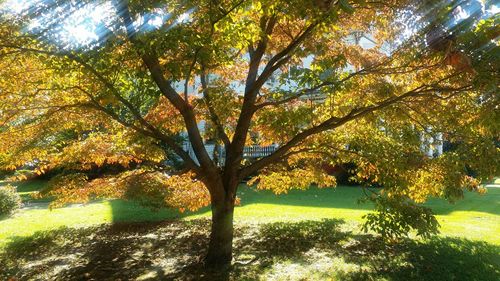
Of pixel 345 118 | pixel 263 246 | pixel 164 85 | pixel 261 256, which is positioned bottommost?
pixel 261 256

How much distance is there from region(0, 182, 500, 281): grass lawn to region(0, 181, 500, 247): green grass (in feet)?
0.11

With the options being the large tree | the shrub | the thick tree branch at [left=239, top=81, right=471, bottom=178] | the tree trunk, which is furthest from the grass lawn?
the thick tree branch at [left=239, top=81, right=471, bottom=178]

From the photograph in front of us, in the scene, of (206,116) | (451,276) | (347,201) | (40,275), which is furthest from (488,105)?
(347,201)

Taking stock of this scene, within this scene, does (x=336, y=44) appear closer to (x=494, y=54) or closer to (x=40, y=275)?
(x=494, y=54)

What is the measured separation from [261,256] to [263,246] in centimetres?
82

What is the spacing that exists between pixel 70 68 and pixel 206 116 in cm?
326

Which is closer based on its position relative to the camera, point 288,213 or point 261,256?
point 261,256

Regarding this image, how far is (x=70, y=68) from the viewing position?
5844 mm

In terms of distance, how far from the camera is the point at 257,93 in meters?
8.02

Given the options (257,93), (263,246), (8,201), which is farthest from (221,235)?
(8,201)

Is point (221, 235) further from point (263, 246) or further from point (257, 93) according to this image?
point (257, 93)

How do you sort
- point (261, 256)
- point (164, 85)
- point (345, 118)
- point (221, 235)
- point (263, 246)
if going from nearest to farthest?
1. point (164, 85)
2. point (345, 118)
3. point (221, 235)
4. point (261, 256)
5. point (263, 246)

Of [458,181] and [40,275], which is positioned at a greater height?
[458,181]

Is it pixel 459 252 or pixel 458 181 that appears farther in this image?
pixel 459 252
